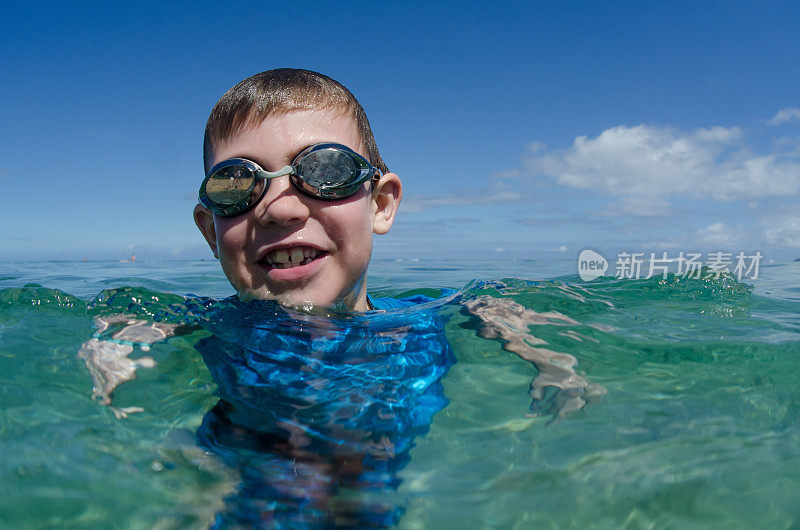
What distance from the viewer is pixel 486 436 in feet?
6.78

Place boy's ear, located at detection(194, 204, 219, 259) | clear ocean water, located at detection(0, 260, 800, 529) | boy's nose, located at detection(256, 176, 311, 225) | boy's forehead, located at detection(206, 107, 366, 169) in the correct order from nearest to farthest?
clear ocean water, located at detection(0, 260, 800, 529), boy's nose, located at detection(256, 176, 311, 225), boy's forehead, located at detection(206, 107, 366, 169), boy's ear, located at detection(194, 204, 219, 259)

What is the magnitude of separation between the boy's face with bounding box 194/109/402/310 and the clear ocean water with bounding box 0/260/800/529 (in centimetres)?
27

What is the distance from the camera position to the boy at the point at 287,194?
97.8 inches

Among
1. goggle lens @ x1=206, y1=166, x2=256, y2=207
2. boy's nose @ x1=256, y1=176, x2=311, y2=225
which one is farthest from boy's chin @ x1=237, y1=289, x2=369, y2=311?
goggle lens @ x1=206, y1=166, x2=256, y2=207

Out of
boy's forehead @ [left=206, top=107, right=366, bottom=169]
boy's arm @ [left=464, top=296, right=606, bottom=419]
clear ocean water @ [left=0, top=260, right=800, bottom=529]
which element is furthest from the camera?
boy's forehead @ [left=206, top=107, right=366, bottom=169]

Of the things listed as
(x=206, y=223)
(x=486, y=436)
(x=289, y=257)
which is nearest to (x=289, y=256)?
(x=289, y=257)

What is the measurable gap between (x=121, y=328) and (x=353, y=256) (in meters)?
1.38

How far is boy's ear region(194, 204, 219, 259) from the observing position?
2982mm

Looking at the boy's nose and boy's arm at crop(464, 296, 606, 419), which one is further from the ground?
the boy's nose

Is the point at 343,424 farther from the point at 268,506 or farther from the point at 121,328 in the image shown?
the point at 121,328

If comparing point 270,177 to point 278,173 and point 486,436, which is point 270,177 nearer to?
point 278,173

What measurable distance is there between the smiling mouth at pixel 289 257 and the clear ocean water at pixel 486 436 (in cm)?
31

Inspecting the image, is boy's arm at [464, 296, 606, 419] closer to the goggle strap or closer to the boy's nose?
the boy's nose

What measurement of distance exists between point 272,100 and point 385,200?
3.03ft
